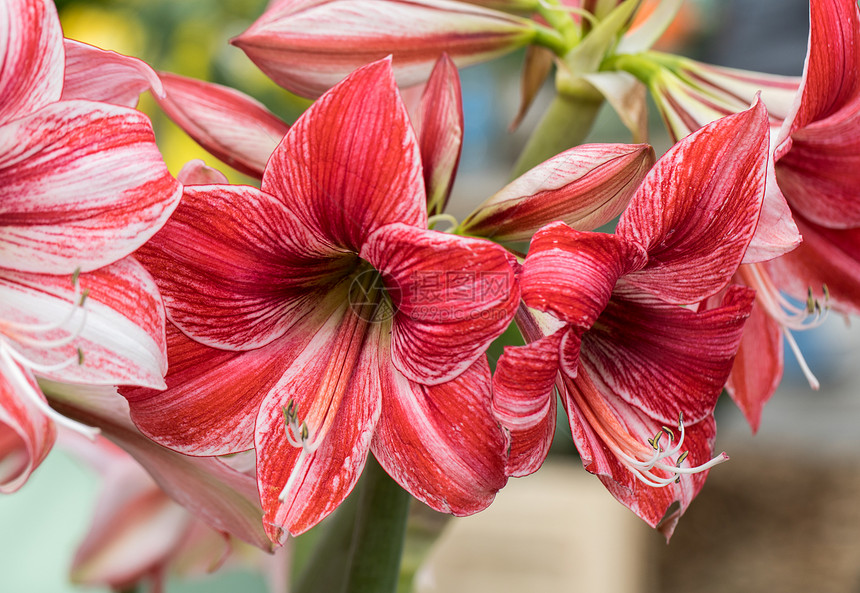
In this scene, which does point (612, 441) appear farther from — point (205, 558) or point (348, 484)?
point (205, 558)

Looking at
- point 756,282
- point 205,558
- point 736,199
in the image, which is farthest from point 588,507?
point 736,199

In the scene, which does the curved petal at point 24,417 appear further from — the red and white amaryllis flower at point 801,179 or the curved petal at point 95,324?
the red and white amaryllis flower at point 801,179

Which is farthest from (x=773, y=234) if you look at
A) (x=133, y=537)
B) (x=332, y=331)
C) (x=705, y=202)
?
(x=133, y=537)

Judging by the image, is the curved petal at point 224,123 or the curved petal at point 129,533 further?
the curved petal at point 129,533

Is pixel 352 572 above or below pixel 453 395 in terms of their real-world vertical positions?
below

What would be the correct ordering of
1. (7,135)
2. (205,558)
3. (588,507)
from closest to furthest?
(7,135) < (205,558) < (588,507)

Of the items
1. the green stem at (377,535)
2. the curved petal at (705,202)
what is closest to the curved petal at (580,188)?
the curved petal at (705,202)
